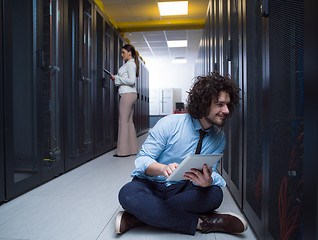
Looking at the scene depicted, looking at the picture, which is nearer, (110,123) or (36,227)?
(36,227)

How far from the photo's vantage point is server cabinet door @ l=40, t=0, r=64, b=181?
7.26 ft

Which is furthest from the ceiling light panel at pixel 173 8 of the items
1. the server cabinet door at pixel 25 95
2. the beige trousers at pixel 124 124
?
the server cabinet door at pixel 25 95

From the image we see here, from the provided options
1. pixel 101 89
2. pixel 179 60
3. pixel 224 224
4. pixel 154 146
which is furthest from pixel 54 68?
pixel 179 60

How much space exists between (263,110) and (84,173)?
2007mm

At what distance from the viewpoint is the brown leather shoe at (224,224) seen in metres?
1.31

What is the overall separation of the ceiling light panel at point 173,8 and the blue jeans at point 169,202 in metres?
4.49

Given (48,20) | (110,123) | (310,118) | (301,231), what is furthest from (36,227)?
(110,123)

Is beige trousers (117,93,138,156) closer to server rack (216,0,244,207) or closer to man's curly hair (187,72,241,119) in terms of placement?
server rack (216,0,244,207)

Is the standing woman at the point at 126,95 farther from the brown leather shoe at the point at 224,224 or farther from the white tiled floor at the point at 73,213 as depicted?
the brown leather shoe at the point at 224,224

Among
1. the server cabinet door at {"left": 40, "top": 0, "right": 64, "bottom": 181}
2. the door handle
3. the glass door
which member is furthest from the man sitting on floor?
the glass door

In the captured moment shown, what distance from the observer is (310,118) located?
71cm

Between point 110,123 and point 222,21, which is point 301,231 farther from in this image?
point 110,123

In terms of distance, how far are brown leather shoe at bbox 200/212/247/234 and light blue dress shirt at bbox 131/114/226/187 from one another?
1.17 feet

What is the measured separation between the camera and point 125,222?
1.33 m
